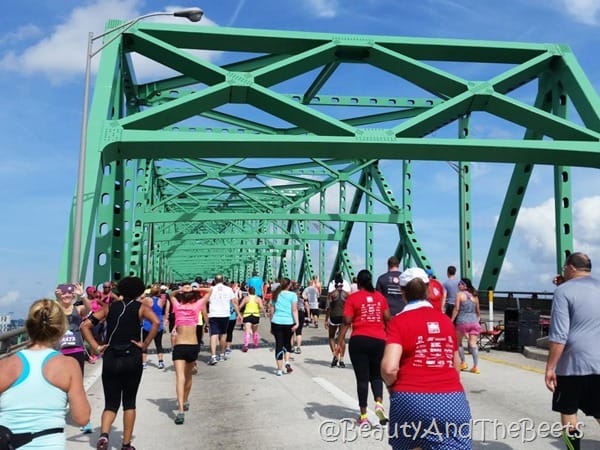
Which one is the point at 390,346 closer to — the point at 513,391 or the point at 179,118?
the point at 513,391

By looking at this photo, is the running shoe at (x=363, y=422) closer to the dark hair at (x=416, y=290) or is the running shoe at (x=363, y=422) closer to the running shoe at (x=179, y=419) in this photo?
the running shoe at (x=179, y=419)

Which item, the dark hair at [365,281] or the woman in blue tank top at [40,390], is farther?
the dark hair at [365,281]

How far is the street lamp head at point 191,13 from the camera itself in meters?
13.0

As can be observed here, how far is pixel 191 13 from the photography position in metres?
13.1

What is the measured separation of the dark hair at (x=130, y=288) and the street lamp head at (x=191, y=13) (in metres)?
8.28

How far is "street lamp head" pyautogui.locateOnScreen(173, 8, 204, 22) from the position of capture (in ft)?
42.7

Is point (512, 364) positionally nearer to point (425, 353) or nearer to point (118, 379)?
point (118, 379)

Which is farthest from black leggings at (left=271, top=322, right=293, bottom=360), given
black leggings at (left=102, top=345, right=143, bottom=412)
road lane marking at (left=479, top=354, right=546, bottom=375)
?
black leggings at (left=102, top=345, right=143, bottom=412)

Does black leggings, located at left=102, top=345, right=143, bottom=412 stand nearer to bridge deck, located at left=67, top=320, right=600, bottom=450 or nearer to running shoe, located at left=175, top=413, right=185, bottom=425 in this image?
bridge deck, located at left=67, top=320, right=600, bottom=450

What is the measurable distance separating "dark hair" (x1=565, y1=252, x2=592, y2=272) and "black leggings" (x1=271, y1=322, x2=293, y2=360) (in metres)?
6.85

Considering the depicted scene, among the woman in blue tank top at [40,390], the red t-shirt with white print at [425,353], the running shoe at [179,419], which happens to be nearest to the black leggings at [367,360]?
the running shoe at [179,419]

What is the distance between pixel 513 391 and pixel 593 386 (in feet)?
14.9

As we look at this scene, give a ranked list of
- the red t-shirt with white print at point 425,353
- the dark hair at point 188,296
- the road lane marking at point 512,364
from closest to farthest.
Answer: the red t-shirt with white print at point 425,353
the dark hair at point 188,296
the road lane marking at point 512,364

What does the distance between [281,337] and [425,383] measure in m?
7.61
